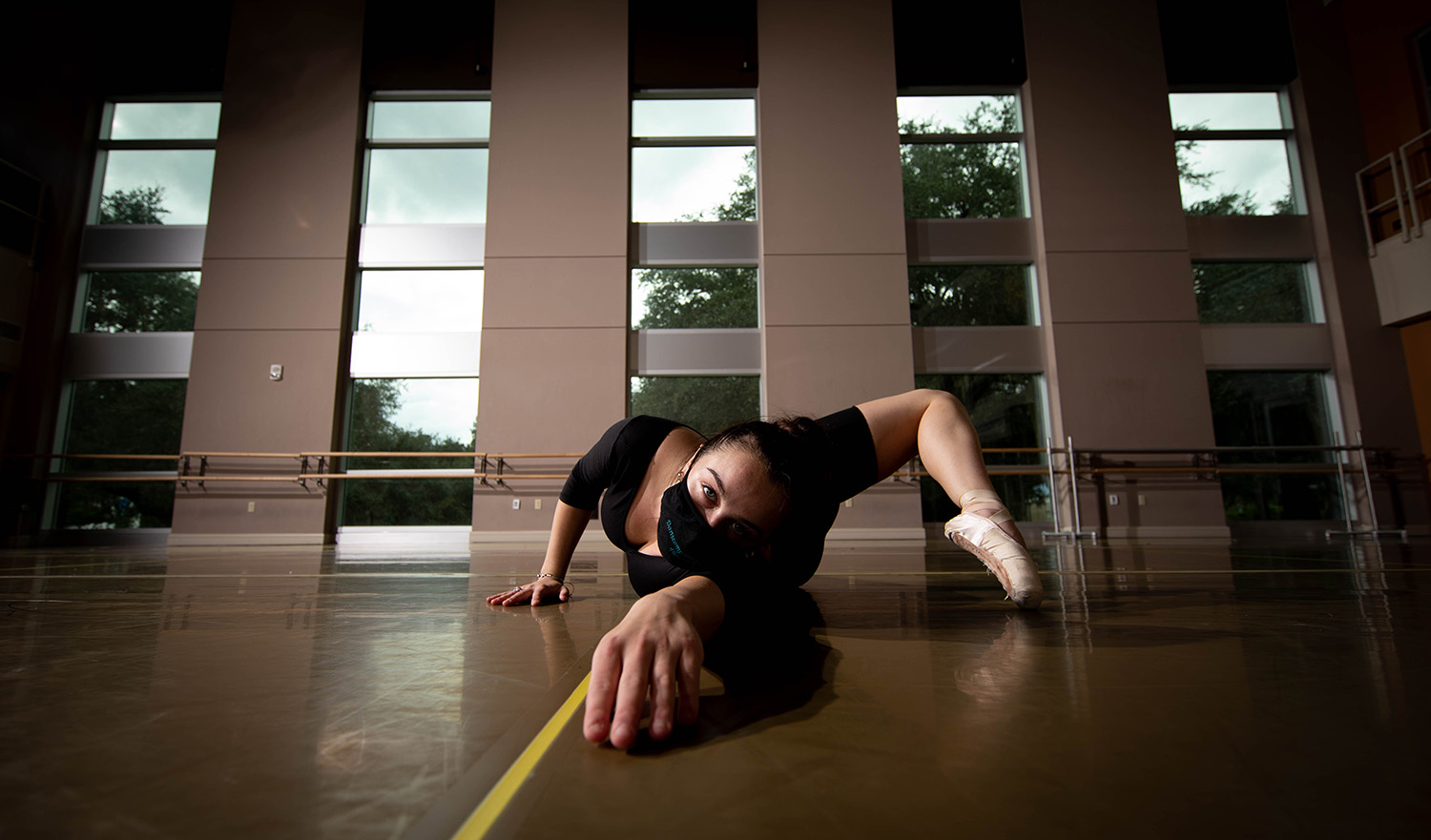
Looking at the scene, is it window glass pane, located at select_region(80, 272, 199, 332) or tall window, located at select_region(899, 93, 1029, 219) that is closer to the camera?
window glass pane, located at select_region(80, 272, 199, 332)

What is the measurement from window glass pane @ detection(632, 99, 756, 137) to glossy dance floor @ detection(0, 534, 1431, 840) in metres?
8.14

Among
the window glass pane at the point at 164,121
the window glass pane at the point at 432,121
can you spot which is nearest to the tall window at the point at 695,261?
the window glass pane at the point at 432,121

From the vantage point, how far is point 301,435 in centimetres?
743

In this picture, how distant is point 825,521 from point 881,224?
7007 millimetres

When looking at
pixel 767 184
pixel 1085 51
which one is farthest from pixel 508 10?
pixel 1085 51

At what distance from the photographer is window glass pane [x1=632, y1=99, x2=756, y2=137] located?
27.6ft

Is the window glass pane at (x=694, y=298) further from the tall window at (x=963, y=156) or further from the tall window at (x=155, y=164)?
the tall window at (x=155, y=164)

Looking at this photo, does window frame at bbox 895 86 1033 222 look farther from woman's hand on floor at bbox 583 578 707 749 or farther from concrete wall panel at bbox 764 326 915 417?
woman's hand on floor at bbox 583 578 707 749

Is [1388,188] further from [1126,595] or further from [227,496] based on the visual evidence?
[227,496]

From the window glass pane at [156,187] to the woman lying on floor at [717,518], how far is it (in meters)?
9.30

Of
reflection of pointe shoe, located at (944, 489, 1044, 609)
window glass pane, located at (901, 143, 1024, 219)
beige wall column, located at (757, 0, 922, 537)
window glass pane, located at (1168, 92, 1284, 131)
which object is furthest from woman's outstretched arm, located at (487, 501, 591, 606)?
window glass pane, located at (1168, 92, 1284, 131)

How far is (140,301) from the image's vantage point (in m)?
8.02

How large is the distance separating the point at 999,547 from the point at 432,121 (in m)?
9.08

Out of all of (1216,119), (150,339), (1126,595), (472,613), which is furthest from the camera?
(1216,119)
